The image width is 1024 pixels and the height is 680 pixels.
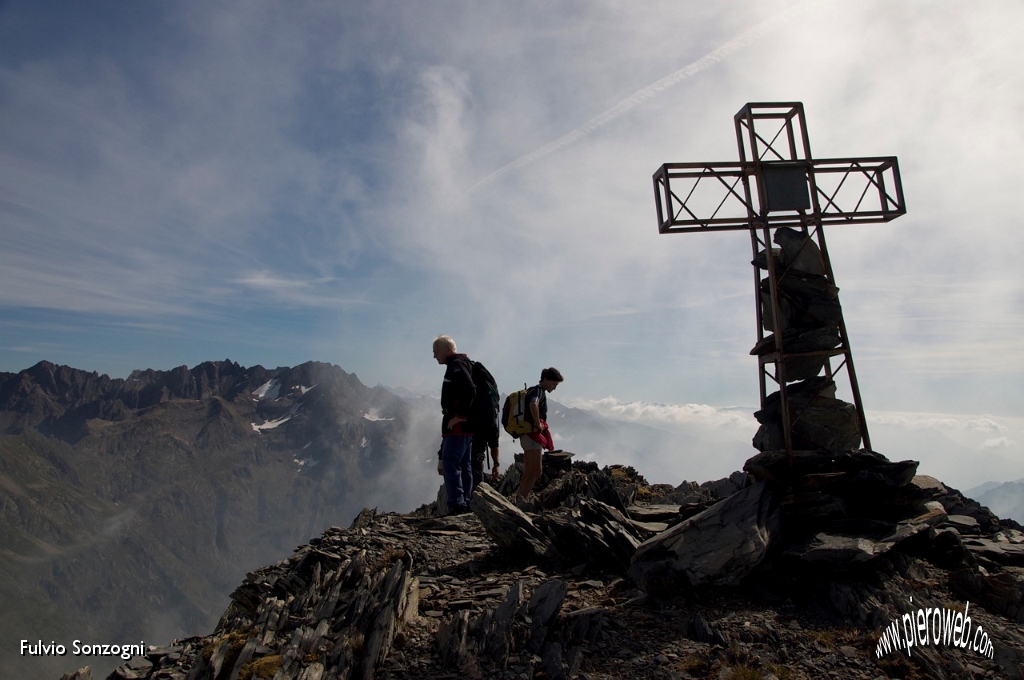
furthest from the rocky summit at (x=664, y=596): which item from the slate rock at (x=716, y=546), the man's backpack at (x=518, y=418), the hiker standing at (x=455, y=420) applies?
the man's backpack at (x=518, y=418)

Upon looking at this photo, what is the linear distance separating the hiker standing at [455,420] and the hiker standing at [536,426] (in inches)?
58.0

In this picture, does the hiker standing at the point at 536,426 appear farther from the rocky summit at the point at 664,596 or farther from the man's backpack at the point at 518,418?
the rocky summit at the point at 664,596

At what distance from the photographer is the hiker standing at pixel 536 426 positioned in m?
14.8

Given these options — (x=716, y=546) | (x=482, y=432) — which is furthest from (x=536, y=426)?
(x=716, y=546)

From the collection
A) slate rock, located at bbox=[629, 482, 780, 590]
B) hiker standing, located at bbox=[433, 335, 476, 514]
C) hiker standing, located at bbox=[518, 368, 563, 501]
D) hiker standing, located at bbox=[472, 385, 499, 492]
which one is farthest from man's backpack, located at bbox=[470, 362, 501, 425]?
slate rock, located at bbox=[629, 482, 780, 590]

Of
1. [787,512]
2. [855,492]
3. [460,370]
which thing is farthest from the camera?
[460,370]

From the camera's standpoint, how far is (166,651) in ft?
29.8

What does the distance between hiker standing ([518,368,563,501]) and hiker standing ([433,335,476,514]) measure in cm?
147

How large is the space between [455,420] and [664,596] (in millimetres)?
6079

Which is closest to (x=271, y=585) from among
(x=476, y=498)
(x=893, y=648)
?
(x=476, y=498)

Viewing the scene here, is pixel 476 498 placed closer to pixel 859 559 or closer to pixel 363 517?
pixel 363 517

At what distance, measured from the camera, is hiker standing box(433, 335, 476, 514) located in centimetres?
1375

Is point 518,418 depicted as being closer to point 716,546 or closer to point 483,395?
point 483,395

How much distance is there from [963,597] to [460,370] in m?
10.4
